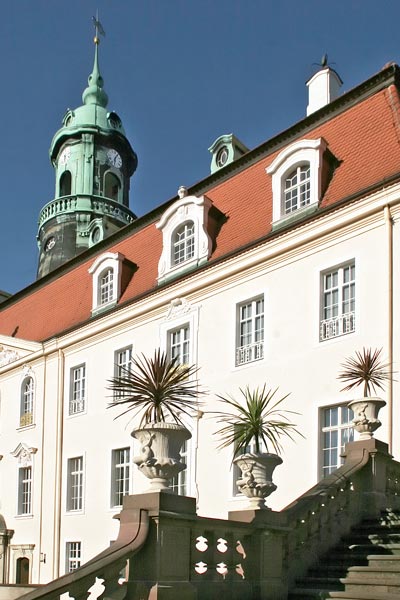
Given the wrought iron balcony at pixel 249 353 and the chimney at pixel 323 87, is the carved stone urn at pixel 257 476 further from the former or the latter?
the chimney at pixel 323 87

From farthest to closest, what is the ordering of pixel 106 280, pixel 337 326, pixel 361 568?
pixel 106 280, pixel 337 326, pixel 361 568

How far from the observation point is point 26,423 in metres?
29.3

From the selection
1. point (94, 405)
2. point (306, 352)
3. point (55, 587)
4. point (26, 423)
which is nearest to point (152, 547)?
point (55, 587)

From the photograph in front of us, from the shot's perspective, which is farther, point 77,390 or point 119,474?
point 77,390

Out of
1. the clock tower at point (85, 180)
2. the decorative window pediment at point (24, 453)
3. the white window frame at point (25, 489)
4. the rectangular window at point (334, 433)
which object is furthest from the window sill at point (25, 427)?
the rectangular window at point (334, 433)

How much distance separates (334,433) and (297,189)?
5.81 metres

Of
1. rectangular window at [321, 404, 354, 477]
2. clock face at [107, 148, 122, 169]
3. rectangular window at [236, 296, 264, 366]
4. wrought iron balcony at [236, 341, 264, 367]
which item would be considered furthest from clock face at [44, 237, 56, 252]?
rectangular window at [321, 404, 354, 477]

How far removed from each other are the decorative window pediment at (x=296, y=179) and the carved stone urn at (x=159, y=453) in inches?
404

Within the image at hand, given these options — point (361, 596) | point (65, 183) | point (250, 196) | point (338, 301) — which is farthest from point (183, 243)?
point (65, 183)

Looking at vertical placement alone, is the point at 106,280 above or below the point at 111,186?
below

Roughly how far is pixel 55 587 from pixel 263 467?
341cm

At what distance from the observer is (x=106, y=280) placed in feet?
88.1

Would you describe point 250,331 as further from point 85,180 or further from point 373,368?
→ point 85,180

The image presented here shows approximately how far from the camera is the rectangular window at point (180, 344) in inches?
890
